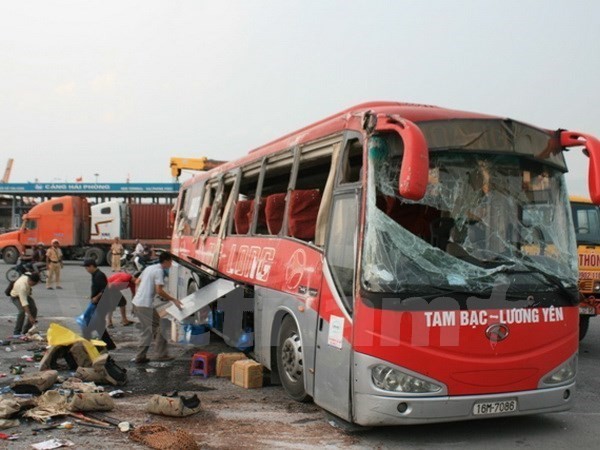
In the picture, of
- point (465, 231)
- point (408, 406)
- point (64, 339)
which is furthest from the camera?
point (64, 339)

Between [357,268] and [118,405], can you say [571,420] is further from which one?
[118,405]

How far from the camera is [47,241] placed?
105 ft

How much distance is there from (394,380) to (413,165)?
6.11 feet

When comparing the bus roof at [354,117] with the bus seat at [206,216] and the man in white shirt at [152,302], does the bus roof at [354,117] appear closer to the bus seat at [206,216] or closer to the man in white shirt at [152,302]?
the man in white shirt at [152,302]

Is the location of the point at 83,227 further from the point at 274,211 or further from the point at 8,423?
the point at 8,423

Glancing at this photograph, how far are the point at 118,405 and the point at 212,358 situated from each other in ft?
6.36

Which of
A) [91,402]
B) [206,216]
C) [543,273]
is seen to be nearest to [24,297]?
[206,216]

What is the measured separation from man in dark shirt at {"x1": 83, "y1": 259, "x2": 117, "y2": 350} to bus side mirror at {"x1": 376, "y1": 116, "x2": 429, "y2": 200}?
23.8 feet

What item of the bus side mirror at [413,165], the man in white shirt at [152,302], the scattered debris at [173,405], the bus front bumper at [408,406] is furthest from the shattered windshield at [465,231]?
the man in white shirt at [152,302]

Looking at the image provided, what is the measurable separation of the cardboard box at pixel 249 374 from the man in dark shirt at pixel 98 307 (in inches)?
136

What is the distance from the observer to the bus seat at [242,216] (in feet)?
29.3

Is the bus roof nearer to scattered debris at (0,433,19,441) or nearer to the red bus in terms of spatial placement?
the red bus

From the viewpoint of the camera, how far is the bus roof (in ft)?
18.6

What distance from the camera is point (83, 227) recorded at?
33.0 metres
